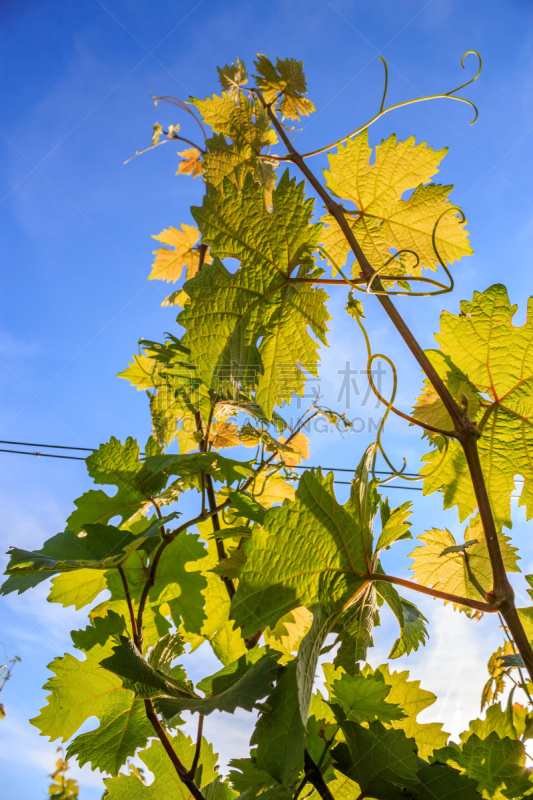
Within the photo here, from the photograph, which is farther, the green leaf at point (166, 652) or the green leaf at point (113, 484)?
the green leaf at point (113, 484)

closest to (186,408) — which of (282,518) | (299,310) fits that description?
(299,310)

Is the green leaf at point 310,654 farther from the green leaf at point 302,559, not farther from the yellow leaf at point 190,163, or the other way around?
the yellow leaf at point 190,163

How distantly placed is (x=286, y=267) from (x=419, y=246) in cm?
21

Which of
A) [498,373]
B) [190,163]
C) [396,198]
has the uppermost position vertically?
[190,163]

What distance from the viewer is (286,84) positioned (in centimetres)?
78

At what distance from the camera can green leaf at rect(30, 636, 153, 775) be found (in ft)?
1.85

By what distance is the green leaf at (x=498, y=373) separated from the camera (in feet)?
1.72

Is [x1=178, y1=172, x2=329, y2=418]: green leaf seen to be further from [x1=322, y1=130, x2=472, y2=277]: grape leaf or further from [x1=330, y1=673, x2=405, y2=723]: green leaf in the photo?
[x1=330, y1=673, x2=405, y2=723]: green leaf

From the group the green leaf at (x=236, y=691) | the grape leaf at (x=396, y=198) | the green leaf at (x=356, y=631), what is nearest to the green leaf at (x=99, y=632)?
the green leaf at (x=236, y=691)

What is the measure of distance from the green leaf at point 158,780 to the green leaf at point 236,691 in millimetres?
168

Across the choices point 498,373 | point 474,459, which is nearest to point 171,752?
point 474,459

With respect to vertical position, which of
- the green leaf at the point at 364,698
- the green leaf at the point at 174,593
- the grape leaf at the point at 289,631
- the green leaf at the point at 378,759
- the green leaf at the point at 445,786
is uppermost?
the green leaf at the point at 174,593

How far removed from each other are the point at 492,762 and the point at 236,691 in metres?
0.27

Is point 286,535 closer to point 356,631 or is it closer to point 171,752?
point 356,631
